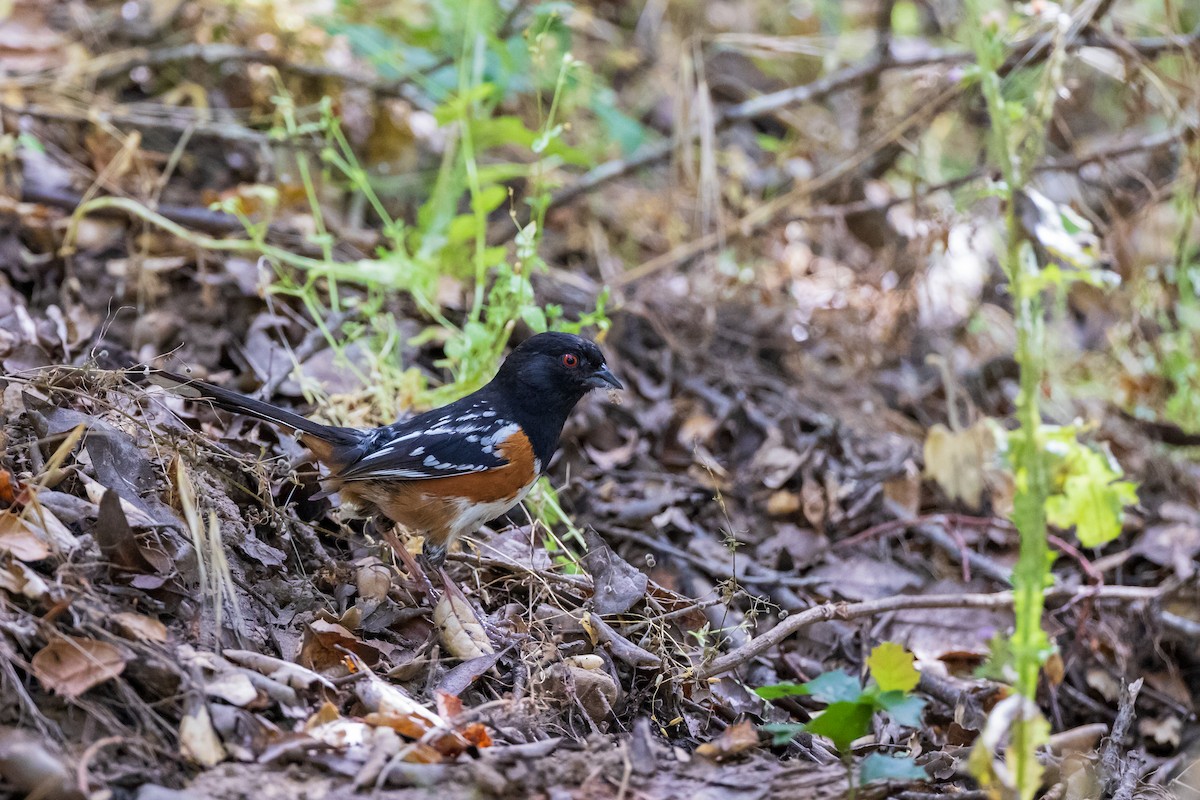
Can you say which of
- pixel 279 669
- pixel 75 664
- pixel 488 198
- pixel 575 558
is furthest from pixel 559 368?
pixel 75 664

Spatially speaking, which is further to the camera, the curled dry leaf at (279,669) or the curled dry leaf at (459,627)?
the curled dry leaf at (459,627)

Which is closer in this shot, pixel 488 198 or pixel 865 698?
pixel 865 698

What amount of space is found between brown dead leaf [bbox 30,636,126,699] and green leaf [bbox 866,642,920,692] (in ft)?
4.87

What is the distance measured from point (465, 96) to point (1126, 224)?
264cm

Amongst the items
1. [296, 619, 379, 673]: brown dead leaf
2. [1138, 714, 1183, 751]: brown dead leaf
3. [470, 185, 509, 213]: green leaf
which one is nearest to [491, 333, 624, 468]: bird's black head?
[470, 185, 509, 213]: green leaf

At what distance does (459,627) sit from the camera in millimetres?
2693

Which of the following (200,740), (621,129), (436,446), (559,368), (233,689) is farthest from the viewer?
(621,129)

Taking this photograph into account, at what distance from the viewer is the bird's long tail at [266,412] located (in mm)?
2814

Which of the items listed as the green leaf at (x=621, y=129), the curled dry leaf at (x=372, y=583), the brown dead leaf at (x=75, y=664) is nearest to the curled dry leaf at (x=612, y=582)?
the curled dry leaf at (x=372, y=583)

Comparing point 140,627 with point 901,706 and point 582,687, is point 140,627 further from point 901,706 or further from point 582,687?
point 901,706

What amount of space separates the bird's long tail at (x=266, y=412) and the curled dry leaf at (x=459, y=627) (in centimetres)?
57

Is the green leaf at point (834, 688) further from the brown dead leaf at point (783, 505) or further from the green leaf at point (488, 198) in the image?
the green leaf at point (488, 198)

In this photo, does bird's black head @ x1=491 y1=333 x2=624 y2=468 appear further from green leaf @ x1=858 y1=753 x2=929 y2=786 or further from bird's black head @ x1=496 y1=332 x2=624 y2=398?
green leaf @ x1=858 y1=753 x2=929 y2=786

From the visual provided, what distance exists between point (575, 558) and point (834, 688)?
1.13 metres
